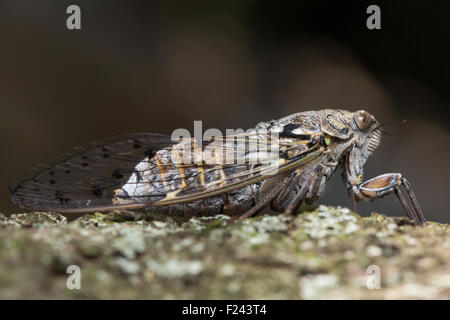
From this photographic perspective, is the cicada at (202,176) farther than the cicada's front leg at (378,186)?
No

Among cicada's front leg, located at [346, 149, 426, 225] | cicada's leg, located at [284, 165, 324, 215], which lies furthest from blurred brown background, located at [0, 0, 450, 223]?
cicada's leg, located at [284, 165, 324, 215]

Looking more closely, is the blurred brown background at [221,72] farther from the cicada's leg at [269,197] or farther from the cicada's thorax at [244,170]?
the cicada's leg at [269,197]

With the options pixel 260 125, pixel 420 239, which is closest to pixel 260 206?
pixel 260 125

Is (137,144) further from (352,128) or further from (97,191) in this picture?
(352,128)

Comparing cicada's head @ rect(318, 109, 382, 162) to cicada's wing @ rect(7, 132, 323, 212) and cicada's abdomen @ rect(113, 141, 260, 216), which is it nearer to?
cicada's wing @ rect(7, 132, 323, 212)

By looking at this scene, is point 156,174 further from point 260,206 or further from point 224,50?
point 224,50

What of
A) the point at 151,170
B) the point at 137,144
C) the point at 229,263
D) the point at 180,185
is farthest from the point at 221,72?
the point at 229,263

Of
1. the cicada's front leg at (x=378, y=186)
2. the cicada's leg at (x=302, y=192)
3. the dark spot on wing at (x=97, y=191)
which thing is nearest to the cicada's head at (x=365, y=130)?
the cicada's front leg at (x=378, y=186)
